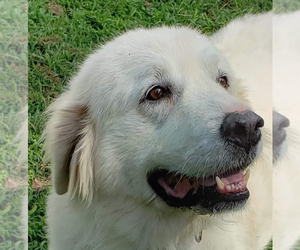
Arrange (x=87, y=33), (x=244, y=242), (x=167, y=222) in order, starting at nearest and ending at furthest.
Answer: (x=167, y=222) < (x=244, y=242) < (x=87, y=33)

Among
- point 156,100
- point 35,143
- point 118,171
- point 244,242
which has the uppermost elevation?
point 156,100

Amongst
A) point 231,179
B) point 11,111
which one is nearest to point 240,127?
point 231,179

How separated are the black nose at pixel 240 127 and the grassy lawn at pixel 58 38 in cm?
115

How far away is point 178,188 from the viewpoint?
238 cm

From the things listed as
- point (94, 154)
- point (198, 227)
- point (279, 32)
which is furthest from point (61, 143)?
point (279, 32)

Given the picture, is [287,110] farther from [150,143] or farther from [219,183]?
[150,143]

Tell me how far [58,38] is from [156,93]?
1.10 meters

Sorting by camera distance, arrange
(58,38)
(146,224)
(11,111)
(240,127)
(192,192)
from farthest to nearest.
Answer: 1. (58,38)
2. (11,111)
3. (146,224)
4. (192,192)
5. (240,127)

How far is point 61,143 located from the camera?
239cm

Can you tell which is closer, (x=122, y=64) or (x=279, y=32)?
(x=122, y=64)

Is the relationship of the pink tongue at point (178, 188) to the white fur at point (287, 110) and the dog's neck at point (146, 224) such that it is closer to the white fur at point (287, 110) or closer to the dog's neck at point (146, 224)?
the dog's neck at point (146, 224)

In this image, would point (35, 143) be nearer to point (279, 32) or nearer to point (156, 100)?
point (156, 100)

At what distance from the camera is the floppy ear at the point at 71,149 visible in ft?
→ 7.80

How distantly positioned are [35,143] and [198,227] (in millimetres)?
1106
